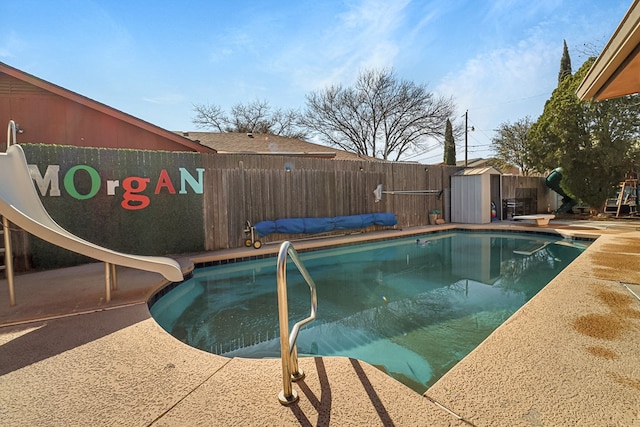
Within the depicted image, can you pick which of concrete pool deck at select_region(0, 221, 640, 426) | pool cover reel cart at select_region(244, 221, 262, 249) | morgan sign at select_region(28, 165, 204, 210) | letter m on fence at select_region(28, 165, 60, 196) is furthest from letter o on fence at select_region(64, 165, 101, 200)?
concrete pool deck at select_region(0, 221, 640, 426)

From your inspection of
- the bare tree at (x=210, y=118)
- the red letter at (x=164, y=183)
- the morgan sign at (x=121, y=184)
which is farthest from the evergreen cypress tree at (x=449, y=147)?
the red letter at (x=164, y=183)

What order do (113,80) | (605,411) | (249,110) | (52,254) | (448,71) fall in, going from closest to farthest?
(605,411), (52,254), (113,80), (448,71), (249,110)

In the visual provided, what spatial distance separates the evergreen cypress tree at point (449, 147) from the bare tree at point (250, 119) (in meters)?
11.1

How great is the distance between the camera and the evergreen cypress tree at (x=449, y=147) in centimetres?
2152

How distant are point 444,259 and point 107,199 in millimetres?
7048

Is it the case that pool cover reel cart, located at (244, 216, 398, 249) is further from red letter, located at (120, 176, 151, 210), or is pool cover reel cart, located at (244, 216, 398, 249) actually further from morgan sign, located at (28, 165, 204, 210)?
red letter, located at (120, 176, 151, 210)

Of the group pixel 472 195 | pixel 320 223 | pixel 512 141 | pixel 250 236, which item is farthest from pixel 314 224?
pixel 512 141

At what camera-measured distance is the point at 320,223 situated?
8.36 m

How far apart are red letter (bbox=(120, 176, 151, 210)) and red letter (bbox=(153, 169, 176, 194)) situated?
0.68 feet

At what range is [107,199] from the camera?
5832mm

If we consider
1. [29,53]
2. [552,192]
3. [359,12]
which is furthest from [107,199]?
[552,192]

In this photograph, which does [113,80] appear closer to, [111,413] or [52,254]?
[52,254]

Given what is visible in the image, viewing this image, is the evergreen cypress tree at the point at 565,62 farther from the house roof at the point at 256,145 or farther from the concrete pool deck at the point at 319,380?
the concrete pool deck at the point at 319,380

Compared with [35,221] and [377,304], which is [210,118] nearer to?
[35,221]
